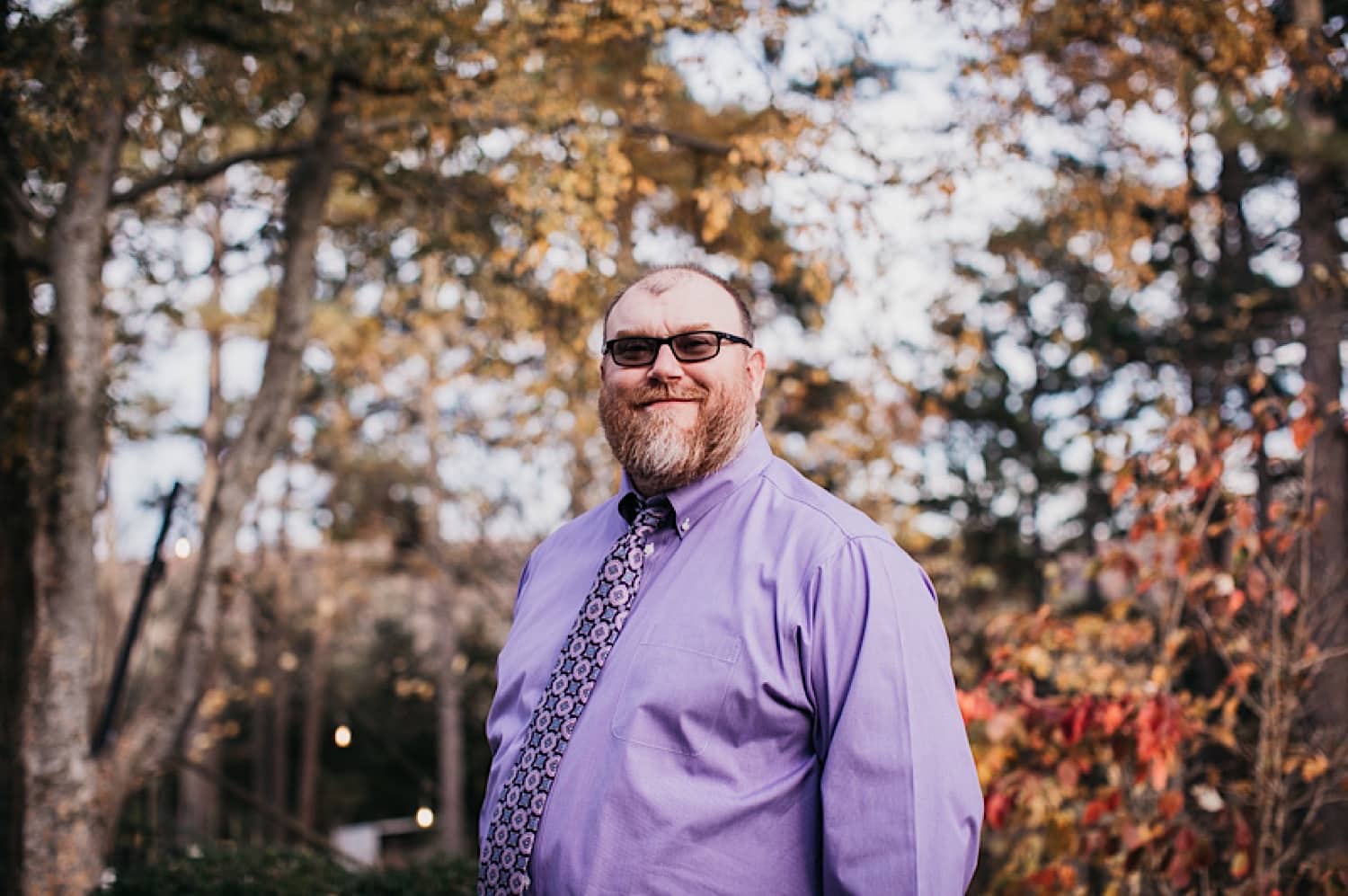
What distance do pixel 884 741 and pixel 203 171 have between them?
5.30 m

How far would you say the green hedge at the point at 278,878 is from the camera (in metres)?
3.99

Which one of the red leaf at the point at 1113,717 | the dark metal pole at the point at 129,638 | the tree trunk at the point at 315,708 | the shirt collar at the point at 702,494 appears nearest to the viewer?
the shirt collar at the point at 702,494

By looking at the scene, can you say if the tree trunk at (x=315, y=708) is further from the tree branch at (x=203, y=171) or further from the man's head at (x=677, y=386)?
the man's head at (x=677, y=386)

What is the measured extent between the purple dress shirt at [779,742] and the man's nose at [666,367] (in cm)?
35

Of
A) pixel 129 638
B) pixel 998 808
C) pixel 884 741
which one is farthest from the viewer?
pixel 129 638

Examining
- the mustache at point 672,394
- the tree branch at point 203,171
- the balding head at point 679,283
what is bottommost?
the mustache at point 672,394

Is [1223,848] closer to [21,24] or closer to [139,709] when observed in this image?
[139,709]

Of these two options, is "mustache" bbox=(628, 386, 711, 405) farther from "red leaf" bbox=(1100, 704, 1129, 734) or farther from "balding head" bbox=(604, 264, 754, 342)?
"red leaf" bbox=(1100, 704, 1129, 734)

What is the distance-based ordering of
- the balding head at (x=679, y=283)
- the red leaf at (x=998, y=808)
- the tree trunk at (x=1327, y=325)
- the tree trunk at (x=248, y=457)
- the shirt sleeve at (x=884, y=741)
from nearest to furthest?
the shirt sleeve at (x=884, y=741)
the balding head at (x=679, y=283)
the red leaf at (x=998, y=808)
the tree trunk at (x=248, y=457)
the tree trunk at (x=1327, y=325)

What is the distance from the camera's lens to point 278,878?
13.3 ft

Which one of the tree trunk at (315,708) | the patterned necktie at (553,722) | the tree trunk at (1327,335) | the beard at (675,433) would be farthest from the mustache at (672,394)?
the tree trunk at (315,708)

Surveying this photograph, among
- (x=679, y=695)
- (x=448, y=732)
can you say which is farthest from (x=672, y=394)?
(x=448, y=732)

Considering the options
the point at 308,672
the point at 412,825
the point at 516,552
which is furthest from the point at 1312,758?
the point at 308,672

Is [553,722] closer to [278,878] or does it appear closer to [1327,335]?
[278,878]
